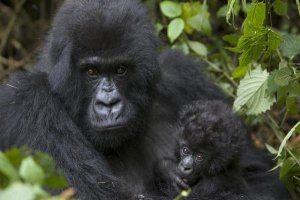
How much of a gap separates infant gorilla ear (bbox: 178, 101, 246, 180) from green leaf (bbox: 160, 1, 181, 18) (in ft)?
4.89

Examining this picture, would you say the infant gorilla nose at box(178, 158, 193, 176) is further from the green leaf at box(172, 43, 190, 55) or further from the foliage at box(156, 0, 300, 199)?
the green leaf at box(172, 43, 190, 55)

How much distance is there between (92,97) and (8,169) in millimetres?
2139

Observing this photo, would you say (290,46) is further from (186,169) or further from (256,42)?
(186,169)

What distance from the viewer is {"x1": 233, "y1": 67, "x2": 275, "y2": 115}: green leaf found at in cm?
435

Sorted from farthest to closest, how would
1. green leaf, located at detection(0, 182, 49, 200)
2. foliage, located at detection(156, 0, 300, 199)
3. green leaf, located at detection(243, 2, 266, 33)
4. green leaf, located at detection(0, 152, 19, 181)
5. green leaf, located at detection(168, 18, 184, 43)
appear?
green leaf, located at detection(168, 18, 184, 43), foliage, located at detection(156, 0, 300, 199), green leaf, located at detection(243, 2, 266, 33), green leaf, located at detection(0, 152, 19, 181), green leaf, located at detection(0, 182, 49, 200)

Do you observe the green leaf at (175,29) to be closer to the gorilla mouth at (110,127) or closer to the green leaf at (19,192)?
the gorilla mouth at (110,127)

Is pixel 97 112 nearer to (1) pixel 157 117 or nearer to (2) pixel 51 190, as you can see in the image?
(2) pixel 51 190

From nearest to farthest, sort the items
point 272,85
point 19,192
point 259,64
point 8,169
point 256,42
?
1. point 19,192
2. point 8,169
3. point 256,42
4. point 272,85
5. point 259,64

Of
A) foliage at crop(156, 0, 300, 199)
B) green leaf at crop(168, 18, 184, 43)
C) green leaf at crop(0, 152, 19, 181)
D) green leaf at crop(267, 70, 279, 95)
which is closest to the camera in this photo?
green leaf at crop(0, 152, 19, 181)

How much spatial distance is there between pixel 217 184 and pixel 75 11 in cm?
150

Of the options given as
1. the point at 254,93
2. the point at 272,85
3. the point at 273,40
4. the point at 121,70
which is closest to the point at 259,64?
the point at 254,93

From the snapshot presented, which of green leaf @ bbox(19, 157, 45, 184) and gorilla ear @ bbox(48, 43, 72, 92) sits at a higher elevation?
green leaf @ bbox(19, 157, 45, 184)

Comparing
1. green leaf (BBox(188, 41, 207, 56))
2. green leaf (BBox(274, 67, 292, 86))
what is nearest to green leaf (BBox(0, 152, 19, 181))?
green leaf (BBox(274, 67, 292, 86))

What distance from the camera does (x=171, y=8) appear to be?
5.44m
